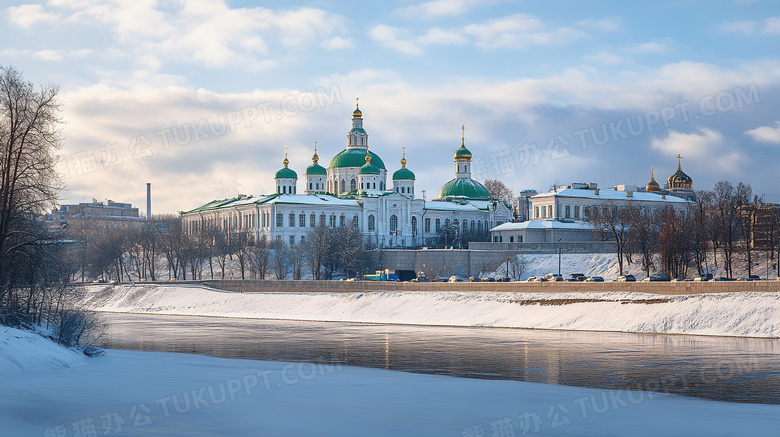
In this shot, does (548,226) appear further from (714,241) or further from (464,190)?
(464,190)

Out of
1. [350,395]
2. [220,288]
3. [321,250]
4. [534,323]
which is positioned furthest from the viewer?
[321,250]

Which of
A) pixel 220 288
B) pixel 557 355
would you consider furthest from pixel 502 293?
pixel 220 288

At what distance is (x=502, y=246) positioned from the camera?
97875 mm

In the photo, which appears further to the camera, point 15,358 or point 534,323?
point 534,323

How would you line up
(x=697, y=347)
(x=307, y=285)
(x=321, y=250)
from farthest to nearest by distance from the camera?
1. (x=321, y=250)
2. (x=307, y=285)
3. (x=697, y=347)

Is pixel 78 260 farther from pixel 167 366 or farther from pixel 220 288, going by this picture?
pixel 167 366

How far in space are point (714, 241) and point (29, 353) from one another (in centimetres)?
6343

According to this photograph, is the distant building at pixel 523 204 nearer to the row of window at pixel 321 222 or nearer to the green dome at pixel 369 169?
the row of window at pixel 321 222

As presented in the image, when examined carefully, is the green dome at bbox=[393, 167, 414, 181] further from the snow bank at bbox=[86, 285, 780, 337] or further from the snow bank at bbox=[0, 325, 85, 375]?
the snow bank at bbox=[0, 325, 85, 375]

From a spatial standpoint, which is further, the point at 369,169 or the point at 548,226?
the point at 369,169

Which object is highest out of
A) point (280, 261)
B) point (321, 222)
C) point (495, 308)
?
point (321, 222)

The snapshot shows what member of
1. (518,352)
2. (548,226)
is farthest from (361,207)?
(518,352)

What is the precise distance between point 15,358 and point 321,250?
7201cm

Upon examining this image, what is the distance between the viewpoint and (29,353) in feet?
87.9
